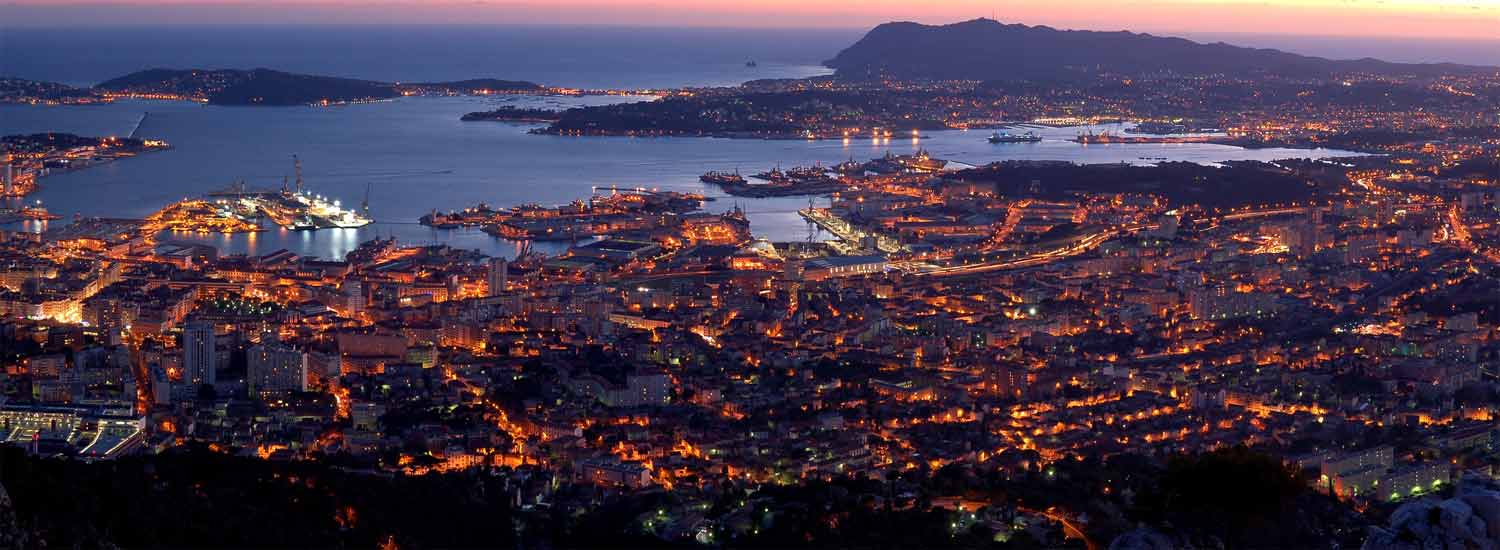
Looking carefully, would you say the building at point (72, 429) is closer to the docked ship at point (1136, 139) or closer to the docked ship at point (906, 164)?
the docked ship at point (906, 164)

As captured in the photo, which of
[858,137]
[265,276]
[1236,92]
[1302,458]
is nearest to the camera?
[1302,458]

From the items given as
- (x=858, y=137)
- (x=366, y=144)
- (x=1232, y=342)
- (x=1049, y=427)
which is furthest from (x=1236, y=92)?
(x=1049, y=427)

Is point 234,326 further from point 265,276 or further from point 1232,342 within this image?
point 1232,342

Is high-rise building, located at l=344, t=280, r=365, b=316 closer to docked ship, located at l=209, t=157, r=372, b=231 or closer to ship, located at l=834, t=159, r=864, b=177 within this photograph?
docked ship, located at l=209, t=157, r=372, b=231

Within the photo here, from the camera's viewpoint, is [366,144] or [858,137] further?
[858,137]

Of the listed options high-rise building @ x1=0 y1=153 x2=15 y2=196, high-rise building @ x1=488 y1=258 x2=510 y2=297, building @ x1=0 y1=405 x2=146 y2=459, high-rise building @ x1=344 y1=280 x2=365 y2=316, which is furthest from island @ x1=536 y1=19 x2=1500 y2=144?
building @ x1=0 y1=405 x2=146 y2=459

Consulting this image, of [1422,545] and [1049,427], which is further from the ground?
[1422,545]

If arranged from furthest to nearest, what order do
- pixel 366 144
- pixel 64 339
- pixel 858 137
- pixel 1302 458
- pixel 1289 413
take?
pixel 858 137
pixel 366 144
pixel 64 339
pixel 1289 413
pixel 1302 458

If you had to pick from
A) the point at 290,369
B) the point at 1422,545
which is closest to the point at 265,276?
the point at 290,369

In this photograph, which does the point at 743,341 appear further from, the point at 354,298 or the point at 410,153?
the point at 410,153
